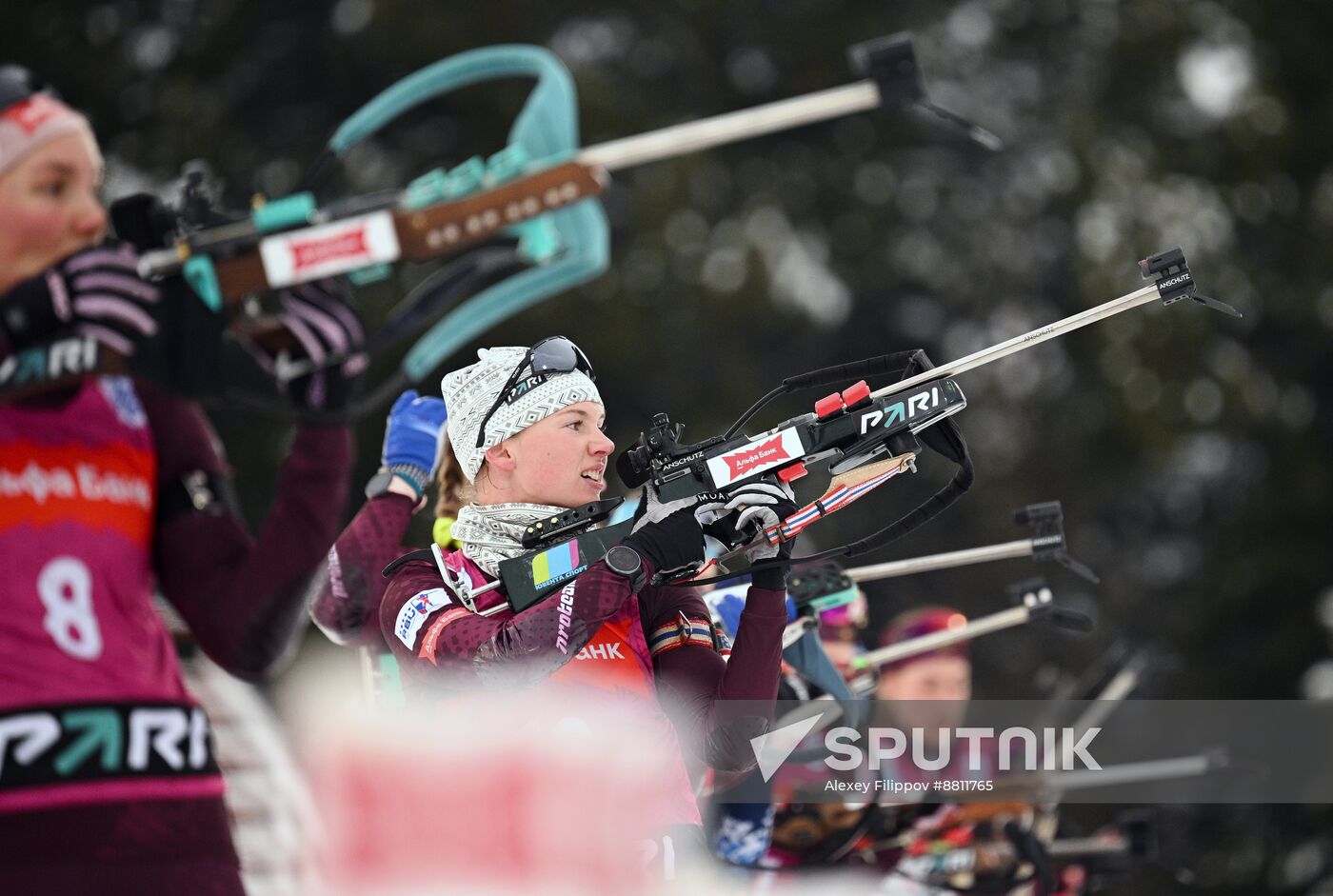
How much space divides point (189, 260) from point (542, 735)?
81cm

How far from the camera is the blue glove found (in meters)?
4.34

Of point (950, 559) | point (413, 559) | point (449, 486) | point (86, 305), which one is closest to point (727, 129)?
point (86, 305)

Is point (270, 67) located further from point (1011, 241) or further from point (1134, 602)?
point (1134, 602)

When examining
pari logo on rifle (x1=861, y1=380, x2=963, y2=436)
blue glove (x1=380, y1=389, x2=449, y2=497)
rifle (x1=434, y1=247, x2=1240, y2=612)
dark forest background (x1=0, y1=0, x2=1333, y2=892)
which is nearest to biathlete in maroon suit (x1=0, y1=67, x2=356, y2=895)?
rifle (x1=434, y1=247, x2=1240, y2=612)

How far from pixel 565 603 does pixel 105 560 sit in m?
0.95

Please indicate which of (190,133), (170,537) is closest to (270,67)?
(190,133)

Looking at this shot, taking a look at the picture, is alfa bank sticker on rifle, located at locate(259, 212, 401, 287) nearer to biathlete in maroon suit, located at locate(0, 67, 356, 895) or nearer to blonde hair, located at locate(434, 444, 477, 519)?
biathlete in maroon suit, located at locate(0, 67, 356, 895)

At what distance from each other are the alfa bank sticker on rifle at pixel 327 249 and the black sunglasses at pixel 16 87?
0.40 meters

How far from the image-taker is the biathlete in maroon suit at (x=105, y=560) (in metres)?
2.50

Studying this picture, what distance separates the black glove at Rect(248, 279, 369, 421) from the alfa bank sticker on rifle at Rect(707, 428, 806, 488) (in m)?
1.05

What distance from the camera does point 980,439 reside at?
17.3 meters

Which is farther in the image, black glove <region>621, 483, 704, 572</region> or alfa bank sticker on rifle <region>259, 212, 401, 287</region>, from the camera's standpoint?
black glove <region>621, 483, 704, 572</region>

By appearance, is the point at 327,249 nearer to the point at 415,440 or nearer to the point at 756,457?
the point at 756,457

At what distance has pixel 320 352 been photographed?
8.66ft
